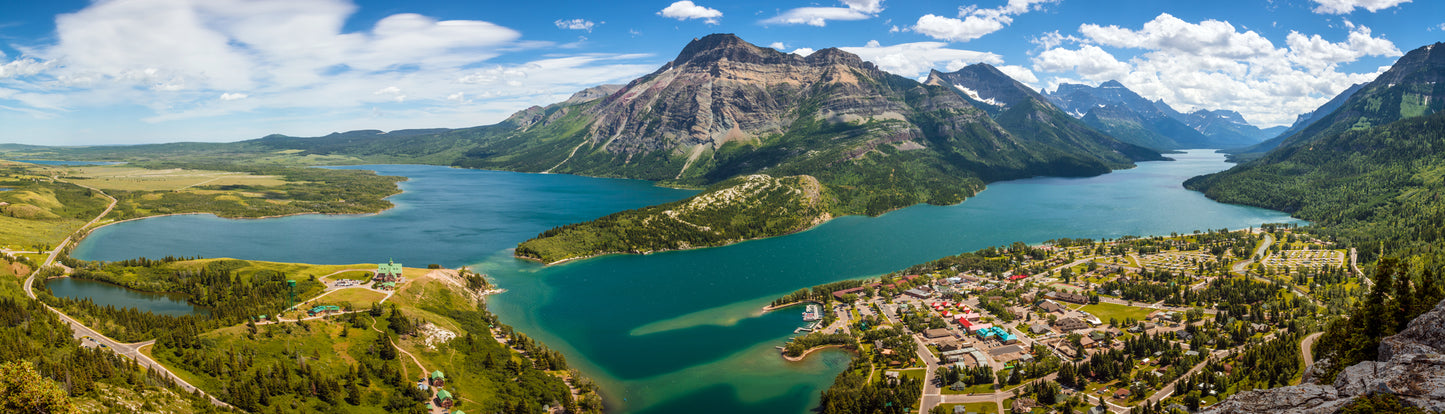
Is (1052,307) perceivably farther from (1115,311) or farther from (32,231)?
(32,231)

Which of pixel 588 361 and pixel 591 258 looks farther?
pixel 591 258

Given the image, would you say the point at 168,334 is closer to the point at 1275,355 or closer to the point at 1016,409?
the point at 1016,409

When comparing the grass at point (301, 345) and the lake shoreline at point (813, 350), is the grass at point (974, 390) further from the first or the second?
A: the grass at point (301, 345)

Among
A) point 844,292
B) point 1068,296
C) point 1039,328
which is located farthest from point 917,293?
point 1068,296

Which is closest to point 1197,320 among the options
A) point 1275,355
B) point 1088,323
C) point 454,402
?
point 1088,323

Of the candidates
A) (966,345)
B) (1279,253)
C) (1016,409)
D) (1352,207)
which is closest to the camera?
(1016,409)

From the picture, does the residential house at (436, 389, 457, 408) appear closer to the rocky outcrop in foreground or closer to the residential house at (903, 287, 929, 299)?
the rocky outcrop in foreground

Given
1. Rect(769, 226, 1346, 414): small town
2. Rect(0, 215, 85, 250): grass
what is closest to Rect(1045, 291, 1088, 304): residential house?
Rect(769, 226, 1346, 414): small town

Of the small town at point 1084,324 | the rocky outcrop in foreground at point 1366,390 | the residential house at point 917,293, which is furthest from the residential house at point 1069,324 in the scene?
the rocky outcrop in foreground at point 1366,390
